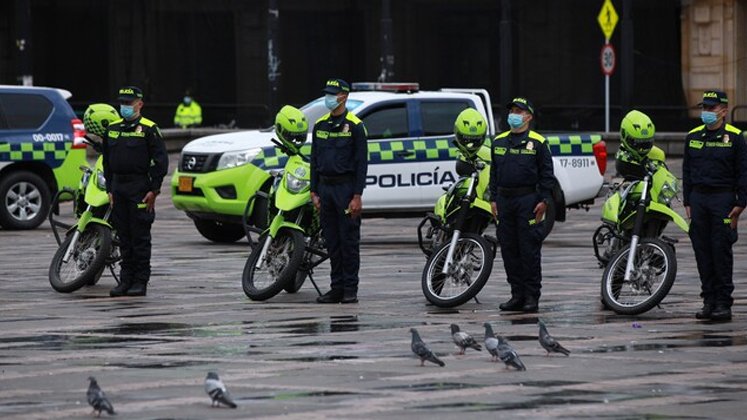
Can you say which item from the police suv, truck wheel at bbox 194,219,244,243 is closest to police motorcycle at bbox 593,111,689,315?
truck wheel at bbox 194,219,244,243

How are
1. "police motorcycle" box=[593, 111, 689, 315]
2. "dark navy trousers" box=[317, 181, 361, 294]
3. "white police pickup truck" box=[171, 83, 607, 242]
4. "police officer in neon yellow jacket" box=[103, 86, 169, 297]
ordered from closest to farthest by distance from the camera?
"police motorcycle" box=[593, 111, 689, 315] → "dark navy trousers" box=[317, 181, 361, 294] → "police officer in neon yellow jacket" box=[103, 86, 169, 297] → "white police pickup truck" box=[171, 83, 607, 242]

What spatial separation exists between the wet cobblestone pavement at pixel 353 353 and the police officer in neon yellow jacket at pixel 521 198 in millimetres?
299

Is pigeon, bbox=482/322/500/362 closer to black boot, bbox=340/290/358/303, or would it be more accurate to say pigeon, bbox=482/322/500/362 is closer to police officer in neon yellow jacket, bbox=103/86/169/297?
black boot, bbox=340/290/358/303

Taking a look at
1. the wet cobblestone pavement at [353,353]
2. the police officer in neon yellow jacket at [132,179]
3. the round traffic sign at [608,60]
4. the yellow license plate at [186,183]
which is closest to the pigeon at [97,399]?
the wet cobblestone pavement at [353,353]

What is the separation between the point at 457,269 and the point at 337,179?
117 centimetres

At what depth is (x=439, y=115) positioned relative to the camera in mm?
21844

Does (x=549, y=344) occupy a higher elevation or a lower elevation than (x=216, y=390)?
lower

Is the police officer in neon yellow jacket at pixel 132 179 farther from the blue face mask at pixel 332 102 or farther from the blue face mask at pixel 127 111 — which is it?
the blue face mask at pixel 332 102

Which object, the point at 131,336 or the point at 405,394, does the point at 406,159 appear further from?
the point at 405,394

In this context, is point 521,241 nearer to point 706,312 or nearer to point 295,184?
point 706,312

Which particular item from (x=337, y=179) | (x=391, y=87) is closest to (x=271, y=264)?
(x=337, y=179)

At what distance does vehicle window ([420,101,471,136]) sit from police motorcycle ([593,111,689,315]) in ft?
21.6

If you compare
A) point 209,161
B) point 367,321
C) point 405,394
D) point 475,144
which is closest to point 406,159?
point 209,161

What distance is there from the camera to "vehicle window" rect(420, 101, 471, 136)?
21.7m
